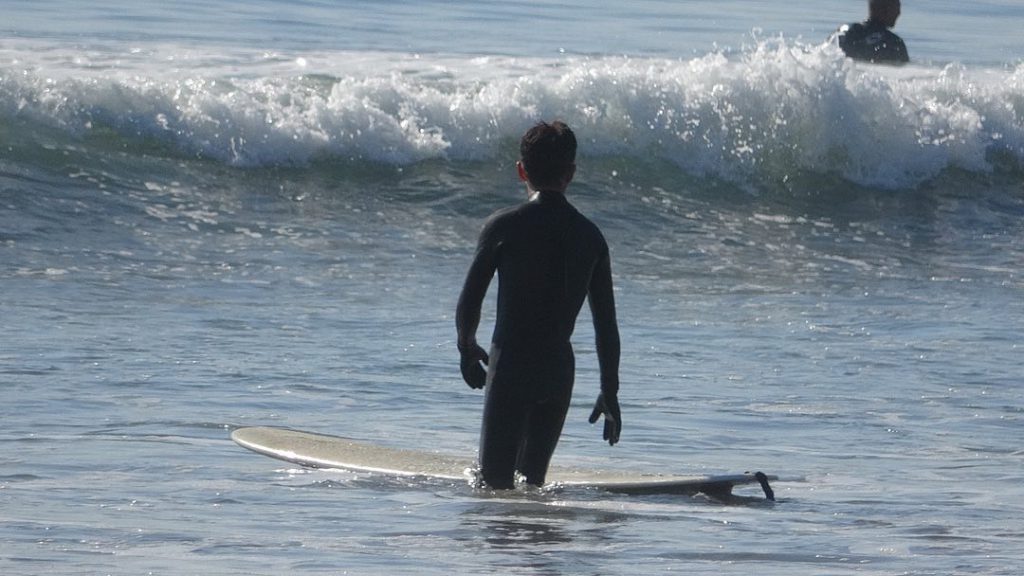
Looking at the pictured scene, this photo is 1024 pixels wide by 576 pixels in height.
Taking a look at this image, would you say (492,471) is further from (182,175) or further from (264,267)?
(182,175)

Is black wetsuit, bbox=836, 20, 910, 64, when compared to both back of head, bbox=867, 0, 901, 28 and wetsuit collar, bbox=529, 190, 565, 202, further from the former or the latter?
wetsuit collar, bbox=529, 190, 565, 202

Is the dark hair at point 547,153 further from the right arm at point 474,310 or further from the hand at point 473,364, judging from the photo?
the hand at point 473,364

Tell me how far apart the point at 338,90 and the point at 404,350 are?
728cm

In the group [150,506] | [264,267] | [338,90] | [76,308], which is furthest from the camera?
[338,90]

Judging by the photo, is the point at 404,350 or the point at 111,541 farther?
the point at 404,350

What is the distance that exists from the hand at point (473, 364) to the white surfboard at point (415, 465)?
0.53 meters

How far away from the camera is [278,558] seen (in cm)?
432

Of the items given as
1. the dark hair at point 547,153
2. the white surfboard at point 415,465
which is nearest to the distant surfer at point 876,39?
the white surfboard at point 415,465

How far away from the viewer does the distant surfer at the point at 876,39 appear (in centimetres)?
1625

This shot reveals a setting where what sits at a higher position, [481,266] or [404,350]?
[481,266]

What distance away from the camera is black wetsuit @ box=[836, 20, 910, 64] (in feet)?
54.3

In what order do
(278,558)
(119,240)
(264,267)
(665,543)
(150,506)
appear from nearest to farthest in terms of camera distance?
(278,558) < (665,543) < (150,506) < (264,267) < (119,240)

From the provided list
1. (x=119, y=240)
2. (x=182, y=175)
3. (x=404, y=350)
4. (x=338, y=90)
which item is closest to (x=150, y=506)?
(x=404, y=350)

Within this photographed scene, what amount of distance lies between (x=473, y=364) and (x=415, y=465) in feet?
2.66
